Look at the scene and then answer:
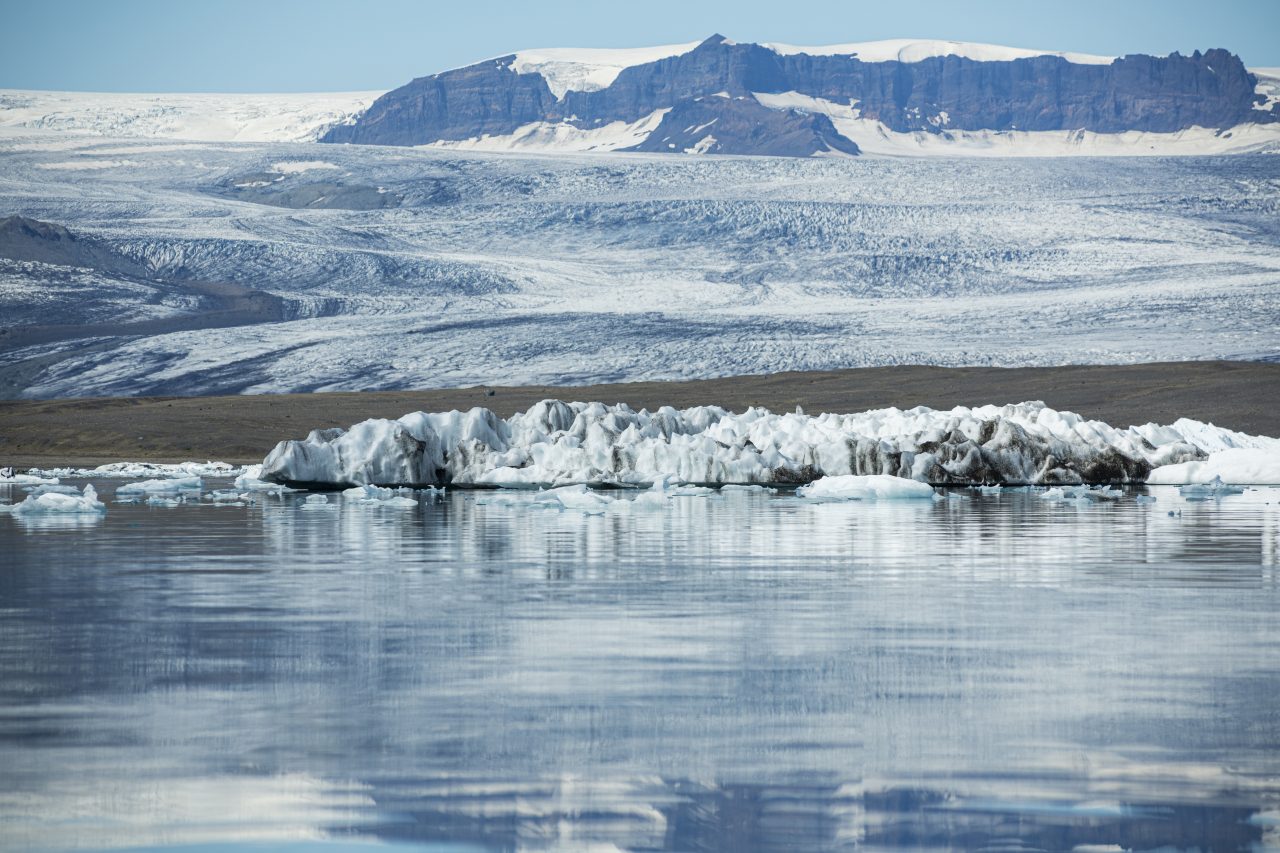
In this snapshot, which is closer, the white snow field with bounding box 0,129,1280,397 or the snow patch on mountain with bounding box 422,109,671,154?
the white snow field with bounding box 0,129,1280,397

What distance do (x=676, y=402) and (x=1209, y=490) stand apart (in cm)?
2055

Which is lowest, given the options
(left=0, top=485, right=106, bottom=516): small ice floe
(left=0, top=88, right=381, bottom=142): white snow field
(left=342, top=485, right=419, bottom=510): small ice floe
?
(left=342, top=485, right=419, bottom=510): small ice floe

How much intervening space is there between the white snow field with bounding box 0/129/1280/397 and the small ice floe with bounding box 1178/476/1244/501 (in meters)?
23.7

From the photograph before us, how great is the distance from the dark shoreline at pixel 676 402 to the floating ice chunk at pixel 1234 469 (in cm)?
766

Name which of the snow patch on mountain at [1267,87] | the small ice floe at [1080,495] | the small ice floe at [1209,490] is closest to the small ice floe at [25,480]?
the small ice floe at [1080,495]

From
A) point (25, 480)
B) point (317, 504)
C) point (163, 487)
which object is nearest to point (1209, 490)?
point (317, 504)

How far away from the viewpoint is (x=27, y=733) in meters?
5.55

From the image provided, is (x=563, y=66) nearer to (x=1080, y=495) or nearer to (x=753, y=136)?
(x=753, y=136)

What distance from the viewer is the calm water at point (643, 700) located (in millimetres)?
4430

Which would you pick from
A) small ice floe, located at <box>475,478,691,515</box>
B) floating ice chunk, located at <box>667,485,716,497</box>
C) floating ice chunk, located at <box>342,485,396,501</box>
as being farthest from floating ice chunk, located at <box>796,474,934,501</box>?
floating ice chunk, located at <box>342,485,396,501</box>

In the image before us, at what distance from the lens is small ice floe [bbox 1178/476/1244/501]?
2133 centimetres

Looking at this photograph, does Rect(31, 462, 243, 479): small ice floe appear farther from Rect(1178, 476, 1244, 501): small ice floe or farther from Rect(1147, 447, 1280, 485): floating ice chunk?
Rect(1178, 476, 1244, 501): small ice floe

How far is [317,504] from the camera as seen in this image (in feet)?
65.6

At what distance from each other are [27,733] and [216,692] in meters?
0.88
